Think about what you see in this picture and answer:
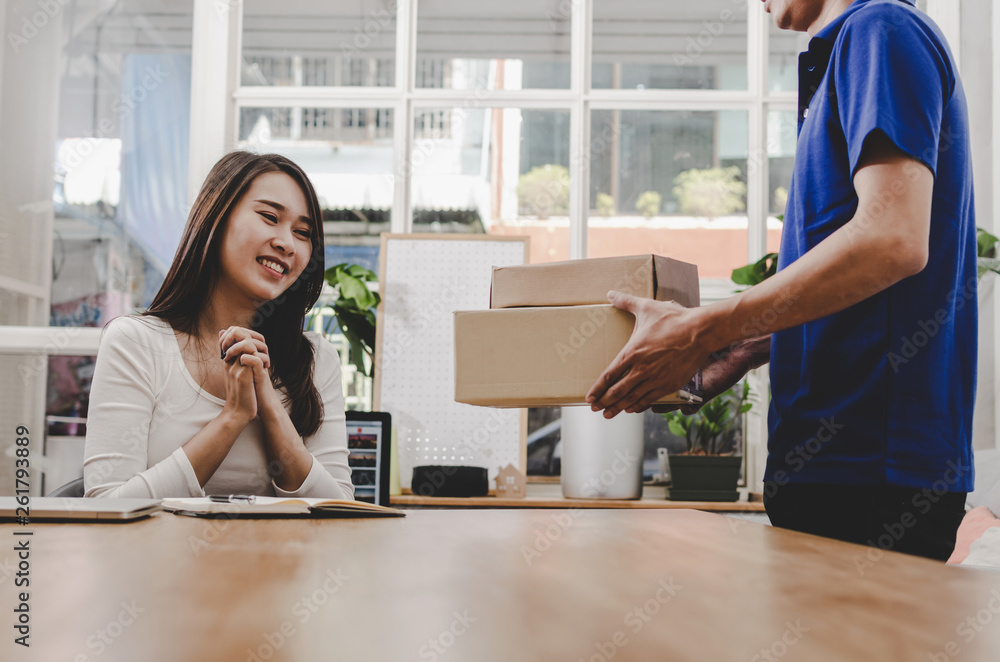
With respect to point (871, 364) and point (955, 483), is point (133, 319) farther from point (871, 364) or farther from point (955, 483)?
point (955, 483)

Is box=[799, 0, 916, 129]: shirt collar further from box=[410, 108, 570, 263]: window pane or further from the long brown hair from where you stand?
box=[410, 108, 570, 263]: window pane

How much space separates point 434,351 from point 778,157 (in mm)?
1599

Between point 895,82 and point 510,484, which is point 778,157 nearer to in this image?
point 510,484

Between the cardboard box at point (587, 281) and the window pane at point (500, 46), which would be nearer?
the cardboard box at point (587, 281)

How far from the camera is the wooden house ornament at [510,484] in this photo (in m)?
2.67

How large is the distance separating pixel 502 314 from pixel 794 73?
2.61 meters

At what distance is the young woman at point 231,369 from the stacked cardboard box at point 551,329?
1.73ft

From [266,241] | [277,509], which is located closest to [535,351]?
[277,509]

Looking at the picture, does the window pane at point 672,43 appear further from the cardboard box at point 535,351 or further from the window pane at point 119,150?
the cardboard box at point 535,351

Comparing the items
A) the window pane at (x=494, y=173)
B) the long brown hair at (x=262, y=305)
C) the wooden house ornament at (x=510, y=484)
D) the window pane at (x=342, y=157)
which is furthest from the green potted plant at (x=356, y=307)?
the long brown hair at (x=262, y=305)

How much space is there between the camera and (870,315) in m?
0.99

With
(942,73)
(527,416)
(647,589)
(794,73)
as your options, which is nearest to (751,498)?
(527,416)

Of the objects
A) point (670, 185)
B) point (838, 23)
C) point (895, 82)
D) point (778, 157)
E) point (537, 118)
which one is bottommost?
point (895, 82)

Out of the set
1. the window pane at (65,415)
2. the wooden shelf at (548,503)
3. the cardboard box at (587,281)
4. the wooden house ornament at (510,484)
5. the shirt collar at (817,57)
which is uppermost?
the shirt collar at (817,57)
